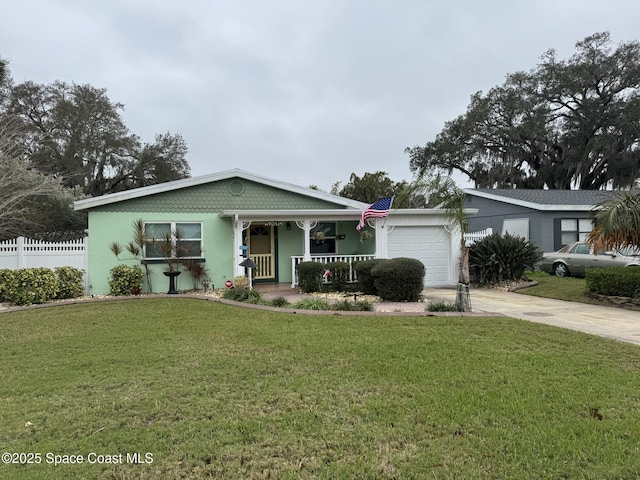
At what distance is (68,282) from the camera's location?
1111 centimetres

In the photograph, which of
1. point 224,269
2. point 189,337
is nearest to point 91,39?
point 224,269

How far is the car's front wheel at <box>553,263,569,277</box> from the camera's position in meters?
14.8

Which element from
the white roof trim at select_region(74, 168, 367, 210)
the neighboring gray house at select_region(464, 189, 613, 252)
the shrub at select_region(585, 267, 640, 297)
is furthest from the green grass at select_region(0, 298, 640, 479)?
the neighboring gray house at select_region(464, 189, 613, 252)

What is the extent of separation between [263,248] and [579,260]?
1058cm

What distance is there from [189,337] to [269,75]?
1458cm

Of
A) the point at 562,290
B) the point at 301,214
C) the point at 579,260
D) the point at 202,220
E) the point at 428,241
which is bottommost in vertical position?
the point at 562,290

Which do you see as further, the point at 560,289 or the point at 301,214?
the point at 301,214

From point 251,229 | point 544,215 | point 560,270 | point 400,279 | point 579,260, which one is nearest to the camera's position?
point 400,279

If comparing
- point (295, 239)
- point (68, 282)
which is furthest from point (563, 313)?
point (68, 282)

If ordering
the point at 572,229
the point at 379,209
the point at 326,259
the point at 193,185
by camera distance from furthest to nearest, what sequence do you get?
the point at 572,229
the point at 326,259
the point at 193,185
the point at 379,209

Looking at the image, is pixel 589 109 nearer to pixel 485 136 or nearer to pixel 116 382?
pixel 485 136

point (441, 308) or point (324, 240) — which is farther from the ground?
point (324, 240)

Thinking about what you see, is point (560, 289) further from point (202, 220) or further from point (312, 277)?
point (202, 220)

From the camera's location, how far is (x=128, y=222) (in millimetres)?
12094
